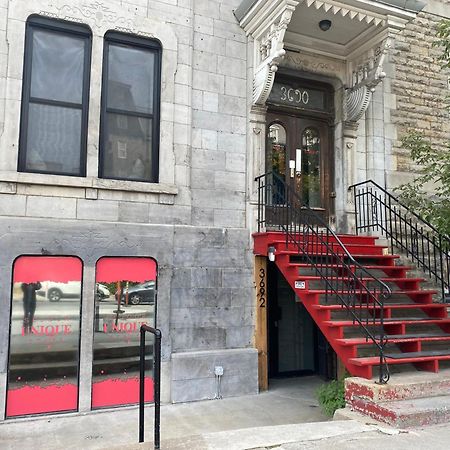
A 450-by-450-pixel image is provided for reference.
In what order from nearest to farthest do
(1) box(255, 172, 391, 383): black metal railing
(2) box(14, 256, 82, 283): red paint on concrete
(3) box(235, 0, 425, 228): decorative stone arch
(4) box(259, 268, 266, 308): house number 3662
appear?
(1) box(255, 172, 391, 383): black metal railing
(2) box(14, 256, 82, 283): red paint on concrete
(3) box(235, 0, 425, 228): decorative stone arch
(4) box(259, 268, 266, 308): house number 3662

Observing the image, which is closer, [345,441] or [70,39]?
[345,441]

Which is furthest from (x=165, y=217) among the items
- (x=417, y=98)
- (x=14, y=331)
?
(x=417, y=98)

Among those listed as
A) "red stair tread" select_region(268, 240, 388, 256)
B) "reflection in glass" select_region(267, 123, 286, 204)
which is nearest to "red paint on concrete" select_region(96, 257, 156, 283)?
"red stair tread" select_region(268, 240, 388, 256)

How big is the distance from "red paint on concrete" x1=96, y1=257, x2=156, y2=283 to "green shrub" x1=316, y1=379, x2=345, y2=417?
9.70 ft

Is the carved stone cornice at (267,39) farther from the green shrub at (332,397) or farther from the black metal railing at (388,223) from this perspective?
the green shrub at (332,397)

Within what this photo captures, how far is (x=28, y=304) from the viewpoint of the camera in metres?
6.26

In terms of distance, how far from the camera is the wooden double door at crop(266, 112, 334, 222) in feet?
28.1

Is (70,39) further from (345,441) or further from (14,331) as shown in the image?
(345,441)

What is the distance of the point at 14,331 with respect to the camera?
6.16 meters

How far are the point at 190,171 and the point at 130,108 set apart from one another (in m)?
1.37

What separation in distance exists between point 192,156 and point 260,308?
2.75m

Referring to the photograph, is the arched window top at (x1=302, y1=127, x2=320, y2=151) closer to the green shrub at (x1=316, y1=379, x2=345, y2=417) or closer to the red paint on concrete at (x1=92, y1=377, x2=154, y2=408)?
the green shrub at (x1=316, y1=379, x2=345, y2=417)

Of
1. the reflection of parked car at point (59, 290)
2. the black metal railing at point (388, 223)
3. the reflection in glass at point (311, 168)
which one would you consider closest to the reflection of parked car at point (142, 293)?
the reflection of parked car at point (59, 290)

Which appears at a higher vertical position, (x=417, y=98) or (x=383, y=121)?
(x=417, y=98)
